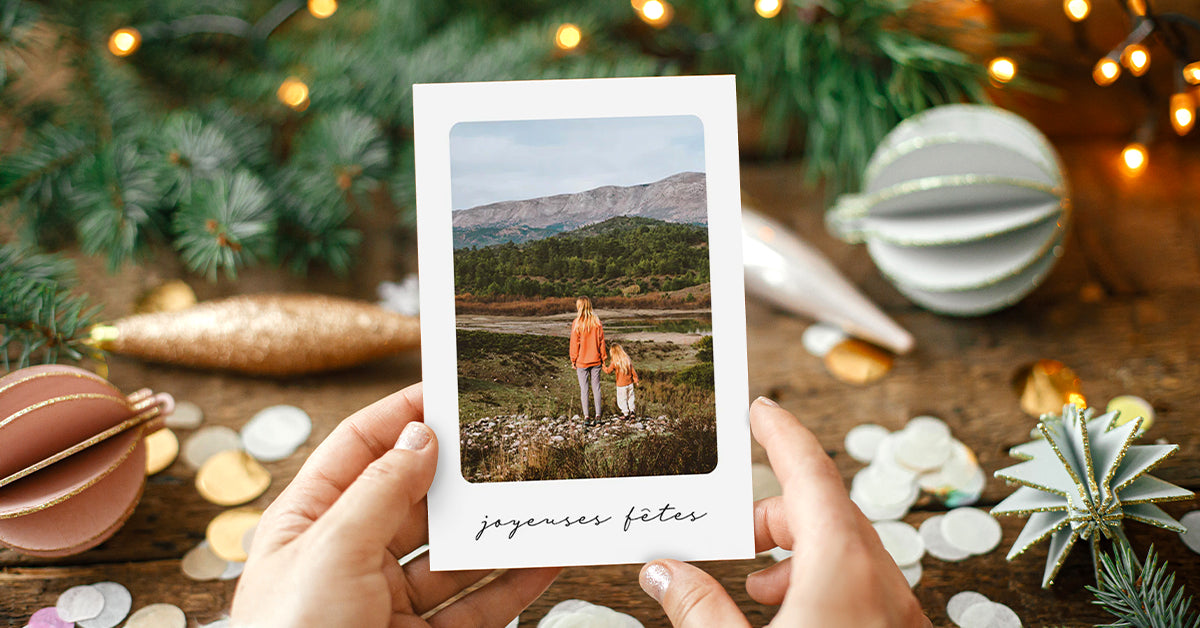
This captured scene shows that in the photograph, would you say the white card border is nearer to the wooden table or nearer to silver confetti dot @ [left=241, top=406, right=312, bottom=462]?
the wooden table

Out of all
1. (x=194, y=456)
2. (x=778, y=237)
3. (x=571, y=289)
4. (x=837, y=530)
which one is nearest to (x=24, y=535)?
(x=194, y=456)

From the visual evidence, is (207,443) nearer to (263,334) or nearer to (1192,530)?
(263,334)

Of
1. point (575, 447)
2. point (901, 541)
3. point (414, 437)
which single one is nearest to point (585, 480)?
point (575, 447)

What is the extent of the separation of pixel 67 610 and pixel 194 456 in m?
0.15

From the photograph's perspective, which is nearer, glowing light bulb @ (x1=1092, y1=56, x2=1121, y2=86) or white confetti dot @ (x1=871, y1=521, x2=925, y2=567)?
white confetti dot @ (x1=871, y1=521, x2=925, y2=567)

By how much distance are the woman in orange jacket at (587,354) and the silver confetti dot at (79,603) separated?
45 centimetres

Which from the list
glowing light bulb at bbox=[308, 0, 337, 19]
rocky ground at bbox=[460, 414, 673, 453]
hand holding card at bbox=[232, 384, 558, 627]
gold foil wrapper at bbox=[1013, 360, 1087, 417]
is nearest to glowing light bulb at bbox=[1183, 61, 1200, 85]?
gold foil wrapper at bbox=[1013, 360, 1087, 417]

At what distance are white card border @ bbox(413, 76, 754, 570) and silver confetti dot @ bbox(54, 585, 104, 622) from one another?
1.04 ft

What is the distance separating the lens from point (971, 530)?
62 cm

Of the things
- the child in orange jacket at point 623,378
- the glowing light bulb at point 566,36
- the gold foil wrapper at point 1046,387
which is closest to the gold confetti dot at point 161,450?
the child in orange jacket at point 623,378

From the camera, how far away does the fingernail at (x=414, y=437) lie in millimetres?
509

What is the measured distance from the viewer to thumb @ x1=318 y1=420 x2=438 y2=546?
452mm

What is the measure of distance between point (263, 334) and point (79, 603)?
0.27 metres

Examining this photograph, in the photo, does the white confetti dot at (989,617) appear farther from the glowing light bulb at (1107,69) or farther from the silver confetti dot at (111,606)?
the silver confetti dot at (111,606)
